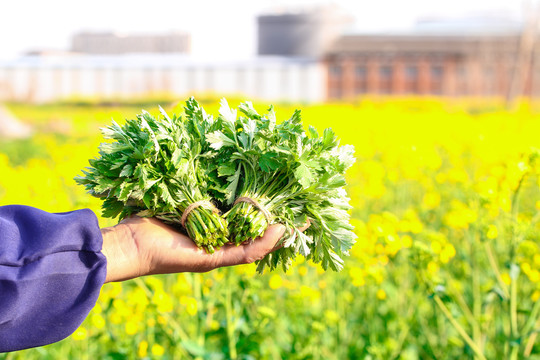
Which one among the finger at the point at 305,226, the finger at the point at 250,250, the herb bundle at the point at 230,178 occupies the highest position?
the herb bundle at the point at 230,178

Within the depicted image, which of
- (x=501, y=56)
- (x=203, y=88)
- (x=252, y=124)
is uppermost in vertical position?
(x=252, y=124)

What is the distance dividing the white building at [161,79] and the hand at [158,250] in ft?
97.8

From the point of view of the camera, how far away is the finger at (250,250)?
1558 mm

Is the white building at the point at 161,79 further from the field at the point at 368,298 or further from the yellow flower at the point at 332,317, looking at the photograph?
the yellow flower at the point at 332,317

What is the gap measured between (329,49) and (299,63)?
8.38 feet

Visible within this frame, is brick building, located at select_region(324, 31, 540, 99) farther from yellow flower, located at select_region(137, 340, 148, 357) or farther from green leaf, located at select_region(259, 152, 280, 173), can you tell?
green leaf, located at select_region(259, 152, 280, 173)

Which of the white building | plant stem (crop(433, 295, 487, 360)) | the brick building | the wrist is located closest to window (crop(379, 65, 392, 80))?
the brick building

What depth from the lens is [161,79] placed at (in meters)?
31.6

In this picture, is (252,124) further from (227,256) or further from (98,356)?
(98,356)

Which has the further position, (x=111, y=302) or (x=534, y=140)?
(x=534, y=140)

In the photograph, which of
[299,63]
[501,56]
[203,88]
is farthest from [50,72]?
[501,56]

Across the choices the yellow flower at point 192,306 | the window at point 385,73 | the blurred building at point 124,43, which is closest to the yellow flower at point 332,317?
the yellow flower at point 192,306

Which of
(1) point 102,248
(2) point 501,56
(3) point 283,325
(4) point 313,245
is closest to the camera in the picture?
(1) point 102,248

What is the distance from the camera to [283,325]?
324 cm
